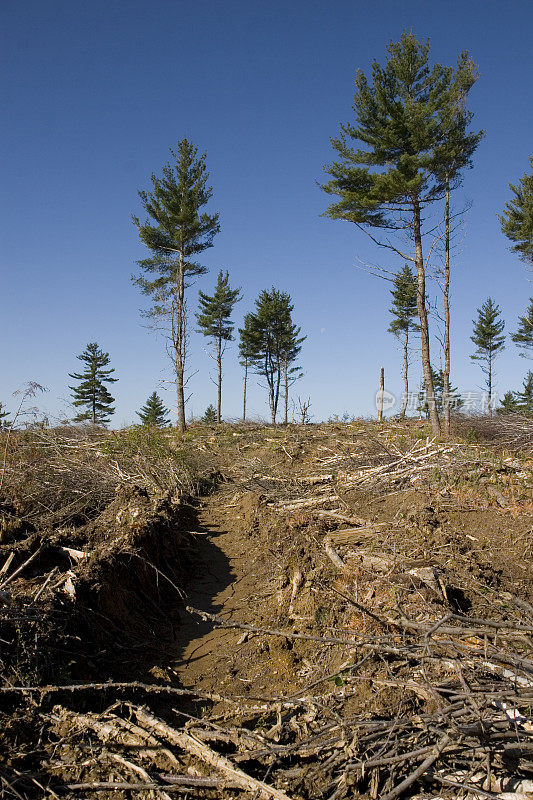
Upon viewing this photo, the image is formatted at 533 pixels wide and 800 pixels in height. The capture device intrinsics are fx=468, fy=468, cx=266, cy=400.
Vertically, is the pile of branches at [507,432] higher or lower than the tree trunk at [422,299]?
lower

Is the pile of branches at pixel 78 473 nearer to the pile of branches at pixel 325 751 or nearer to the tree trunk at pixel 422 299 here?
the pile of branches at pixel 325 751

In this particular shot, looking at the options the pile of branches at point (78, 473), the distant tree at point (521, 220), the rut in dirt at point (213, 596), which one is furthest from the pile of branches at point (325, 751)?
the distant tree at point (521, 220)

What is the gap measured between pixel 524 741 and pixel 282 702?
1331 millimetres

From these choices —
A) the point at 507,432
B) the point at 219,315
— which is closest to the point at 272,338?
the point at 219,315

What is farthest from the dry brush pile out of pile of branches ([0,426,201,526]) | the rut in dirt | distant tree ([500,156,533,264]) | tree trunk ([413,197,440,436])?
distant tree ([500,156,533,264])

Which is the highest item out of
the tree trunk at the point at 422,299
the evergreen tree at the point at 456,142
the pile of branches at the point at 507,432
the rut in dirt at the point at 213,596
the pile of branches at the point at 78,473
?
the evergreen tree at the point at 456,142

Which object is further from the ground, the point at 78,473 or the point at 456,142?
the point at 456,142

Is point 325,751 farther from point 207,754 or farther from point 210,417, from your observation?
point 210,417

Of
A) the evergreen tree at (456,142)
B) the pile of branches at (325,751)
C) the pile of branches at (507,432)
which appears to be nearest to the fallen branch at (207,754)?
the pile of branches at (325,751)

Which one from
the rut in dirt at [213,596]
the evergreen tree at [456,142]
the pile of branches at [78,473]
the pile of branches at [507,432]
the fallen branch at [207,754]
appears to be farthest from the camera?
the evergreen tree at [456,142]

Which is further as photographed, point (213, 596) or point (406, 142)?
point (406, 142)

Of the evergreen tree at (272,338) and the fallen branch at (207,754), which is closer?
the fallen branch at (207,754)

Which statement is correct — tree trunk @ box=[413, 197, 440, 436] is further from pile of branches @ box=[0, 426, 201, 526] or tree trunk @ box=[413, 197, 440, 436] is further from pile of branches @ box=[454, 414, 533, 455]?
pile of branches @ box=[0, 426, 201, 526]

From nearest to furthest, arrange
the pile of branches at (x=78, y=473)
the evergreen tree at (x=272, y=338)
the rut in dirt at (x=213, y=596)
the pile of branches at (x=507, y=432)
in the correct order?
the rut in dirt at (x=213, y=596) → the pile of branches at (x=78, y=473) → the pile of branches at (x=507, y=432) → the evergreen tree at (x=272, y=338)
